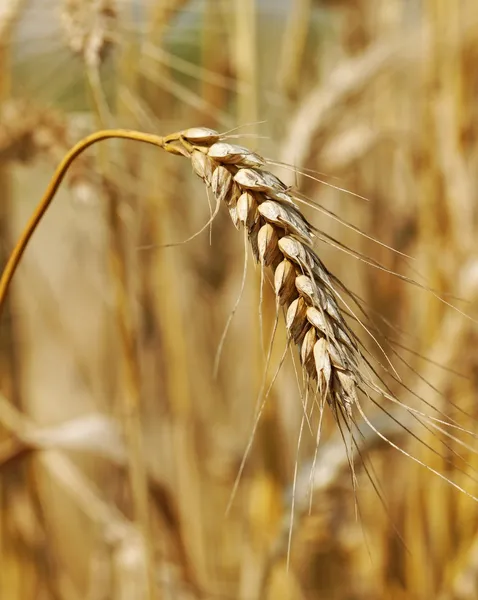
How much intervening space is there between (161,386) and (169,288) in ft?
1.68

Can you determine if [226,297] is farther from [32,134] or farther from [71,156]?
[71,156]

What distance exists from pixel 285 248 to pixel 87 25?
0.42 metres

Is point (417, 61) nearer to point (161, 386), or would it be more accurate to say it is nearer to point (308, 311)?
point (161, 386)

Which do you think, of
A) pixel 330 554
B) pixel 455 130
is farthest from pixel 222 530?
pixel 455 130

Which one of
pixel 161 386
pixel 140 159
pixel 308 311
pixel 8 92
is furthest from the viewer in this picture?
pixel 161 386

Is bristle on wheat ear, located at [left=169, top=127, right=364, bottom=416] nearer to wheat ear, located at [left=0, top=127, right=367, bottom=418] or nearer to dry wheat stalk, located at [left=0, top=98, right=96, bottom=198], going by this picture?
wheat ear, located at [left=0, top=127, right=367, bottom=418]

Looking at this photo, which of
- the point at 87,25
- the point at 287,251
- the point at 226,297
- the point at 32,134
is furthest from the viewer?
the point at 226,297

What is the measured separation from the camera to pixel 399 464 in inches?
59.6

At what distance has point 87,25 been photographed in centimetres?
73

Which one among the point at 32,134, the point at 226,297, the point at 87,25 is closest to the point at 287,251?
the point at 87,25

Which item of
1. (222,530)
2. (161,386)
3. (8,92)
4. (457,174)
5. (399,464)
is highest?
(8,92)

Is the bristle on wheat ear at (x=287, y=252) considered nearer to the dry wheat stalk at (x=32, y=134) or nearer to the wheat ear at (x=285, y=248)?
the wheat ear at (x=285, y=248)

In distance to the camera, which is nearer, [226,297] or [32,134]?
[32,134]

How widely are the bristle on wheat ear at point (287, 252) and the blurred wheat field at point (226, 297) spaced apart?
301mm
